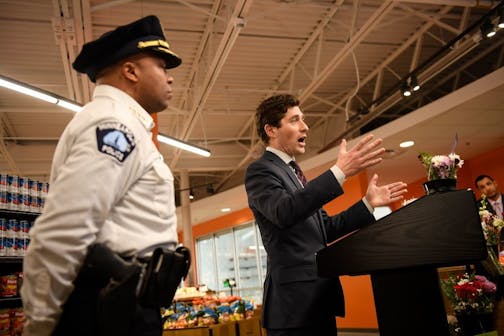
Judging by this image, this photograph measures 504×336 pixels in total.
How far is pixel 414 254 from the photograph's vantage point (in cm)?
117

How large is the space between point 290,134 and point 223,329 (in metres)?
3.79

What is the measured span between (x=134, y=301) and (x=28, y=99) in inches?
338

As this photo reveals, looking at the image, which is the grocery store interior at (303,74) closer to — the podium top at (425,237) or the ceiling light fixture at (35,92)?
the ceiling light fixture at (35,92)

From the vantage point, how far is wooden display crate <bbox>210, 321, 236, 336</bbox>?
16.7ft

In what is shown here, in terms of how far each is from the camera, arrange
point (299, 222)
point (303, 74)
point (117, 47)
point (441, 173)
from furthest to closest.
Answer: point (303, 74) < point (299, 222) < point (441, 173) < point (117, 47)

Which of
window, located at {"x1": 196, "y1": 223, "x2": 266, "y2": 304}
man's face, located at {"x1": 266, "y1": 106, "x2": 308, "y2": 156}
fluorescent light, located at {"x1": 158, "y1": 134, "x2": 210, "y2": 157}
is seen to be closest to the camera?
man's face, located at {"x1": 266, "y1": 106, "x2": 308, "y2": 156}

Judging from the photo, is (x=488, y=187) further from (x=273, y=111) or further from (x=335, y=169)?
(x=335, y=169)

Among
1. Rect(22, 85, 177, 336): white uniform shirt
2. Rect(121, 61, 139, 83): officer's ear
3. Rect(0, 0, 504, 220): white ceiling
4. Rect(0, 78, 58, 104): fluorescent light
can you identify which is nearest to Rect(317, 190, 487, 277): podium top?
→ Rect(22, 85, 177, 336): white uniform shirt

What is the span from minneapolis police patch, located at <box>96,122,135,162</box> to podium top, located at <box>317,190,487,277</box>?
69 centimetres

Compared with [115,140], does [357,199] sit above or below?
above

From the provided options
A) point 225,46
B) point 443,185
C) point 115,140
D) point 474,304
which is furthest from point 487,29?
Result: point 115,140

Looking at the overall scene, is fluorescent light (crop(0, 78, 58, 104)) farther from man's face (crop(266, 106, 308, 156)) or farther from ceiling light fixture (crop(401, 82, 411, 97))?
ceiling light fixture (crop(401, 82, 411, 97))

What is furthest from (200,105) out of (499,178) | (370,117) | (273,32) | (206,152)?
(499,178)

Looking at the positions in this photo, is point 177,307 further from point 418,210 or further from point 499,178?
point 499,178
